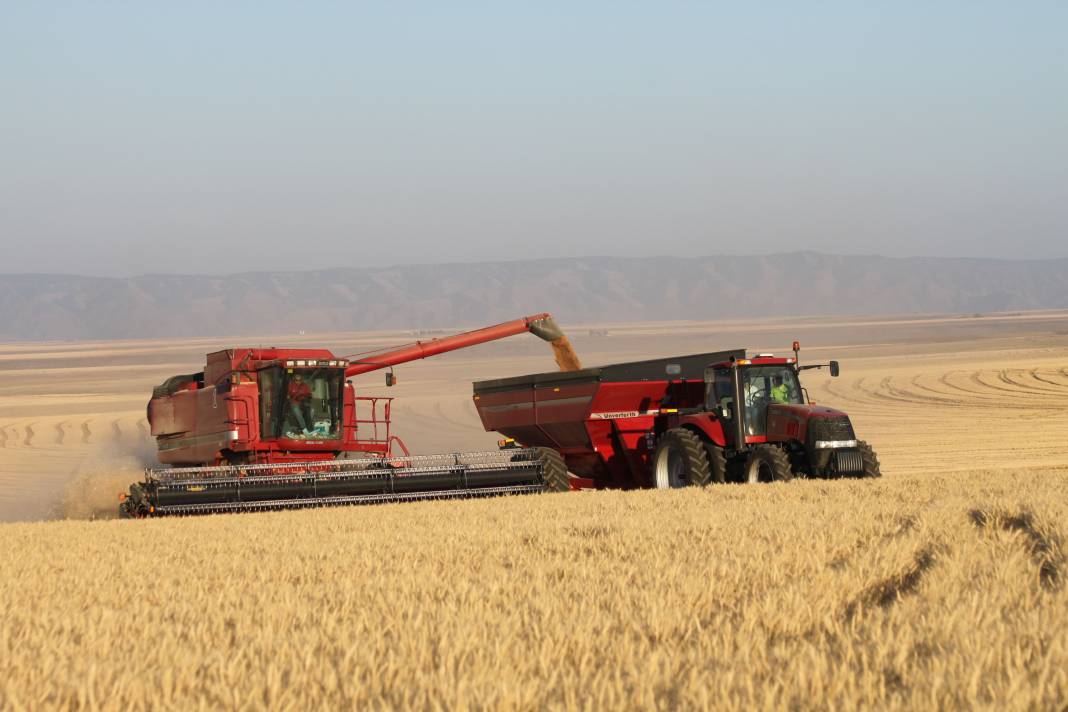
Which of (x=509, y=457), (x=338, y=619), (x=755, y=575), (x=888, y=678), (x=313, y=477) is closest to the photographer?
(x=888, y=678)

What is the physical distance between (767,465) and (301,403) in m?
7.03

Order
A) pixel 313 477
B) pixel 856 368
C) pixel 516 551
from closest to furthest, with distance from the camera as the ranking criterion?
pixel 516 551 < pixel 313 477 < pixel 856 368

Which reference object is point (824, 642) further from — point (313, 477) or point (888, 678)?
point (313, 477)

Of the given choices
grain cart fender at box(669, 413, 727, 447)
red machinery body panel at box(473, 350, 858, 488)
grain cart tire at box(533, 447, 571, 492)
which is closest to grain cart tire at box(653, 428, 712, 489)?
grain cart fender at box(669, 413, 727, 447)

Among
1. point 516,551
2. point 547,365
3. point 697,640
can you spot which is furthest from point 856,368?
point 697,640

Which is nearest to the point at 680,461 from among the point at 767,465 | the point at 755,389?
the point at 755,389

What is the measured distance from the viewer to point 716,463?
16.3 metres

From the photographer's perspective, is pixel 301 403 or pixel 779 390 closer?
pixel 779 390

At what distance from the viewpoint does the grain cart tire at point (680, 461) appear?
16062 mm

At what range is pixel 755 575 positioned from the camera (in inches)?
300

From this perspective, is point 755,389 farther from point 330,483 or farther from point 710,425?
point 330,483

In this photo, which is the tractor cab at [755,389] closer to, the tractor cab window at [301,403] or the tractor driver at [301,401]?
the tractor cab window at [301,403]

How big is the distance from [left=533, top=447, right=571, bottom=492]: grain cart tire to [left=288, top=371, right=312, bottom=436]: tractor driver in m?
3.66

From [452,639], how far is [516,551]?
3632 mm
